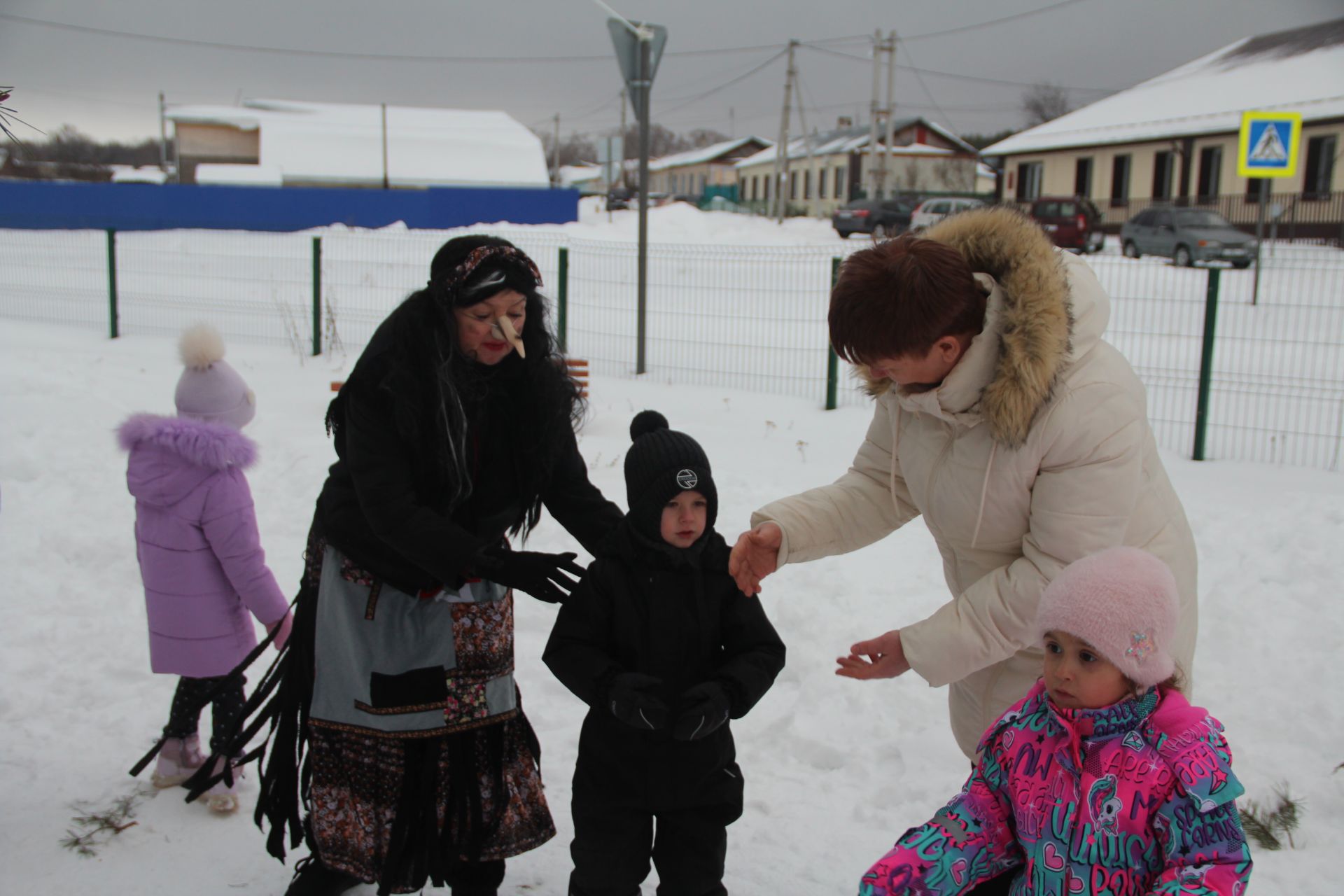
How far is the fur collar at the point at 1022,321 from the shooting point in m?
1.97

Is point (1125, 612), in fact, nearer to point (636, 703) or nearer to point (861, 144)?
point (636, 703)

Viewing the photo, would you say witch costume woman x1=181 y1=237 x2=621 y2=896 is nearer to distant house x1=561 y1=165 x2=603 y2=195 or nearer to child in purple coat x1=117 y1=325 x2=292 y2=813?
child in purple coat x1=117 y1=325 x2=292 y2=813

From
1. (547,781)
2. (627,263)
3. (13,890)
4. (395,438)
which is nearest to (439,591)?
(395,438)

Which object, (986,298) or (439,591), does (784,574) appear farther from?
(986,298)

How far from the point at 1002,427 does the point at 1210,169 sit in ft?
111

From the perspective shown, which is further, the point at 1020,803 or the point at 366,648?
the point at 366,648

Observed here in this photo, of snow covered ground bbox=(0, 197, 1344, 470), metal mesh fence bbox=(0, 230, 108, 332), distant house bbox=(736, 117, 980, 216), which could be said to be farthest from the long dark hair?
distant house bbox=(736, 117, 980, 216)

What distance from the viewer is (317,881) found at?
2877 mm

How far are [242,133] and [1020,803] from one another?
155 feet

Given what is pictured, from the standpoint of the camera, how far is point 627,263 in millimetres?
16859

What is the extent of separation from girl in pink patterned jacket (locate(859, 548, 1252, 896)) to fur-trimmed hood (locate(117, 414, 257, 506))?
2421 millimetres

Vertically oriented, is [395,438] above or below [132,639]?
above

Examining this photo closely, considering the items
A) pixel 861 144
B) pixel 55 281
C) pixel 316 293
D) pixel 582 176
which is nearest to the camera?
pixel 316 293

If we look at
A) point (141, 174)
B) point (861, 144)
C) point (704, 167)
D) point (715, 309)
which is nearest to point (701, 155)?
point (704, 167)
